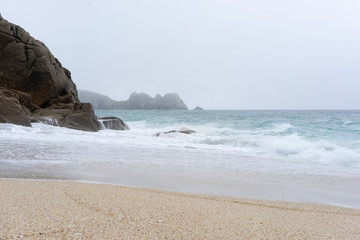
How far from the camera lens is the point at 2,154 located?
6496 mm

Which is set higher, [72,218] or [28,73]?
[28,73]

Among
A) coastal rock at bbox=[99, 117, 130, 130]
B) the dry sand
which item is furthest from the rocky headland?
the dry sand

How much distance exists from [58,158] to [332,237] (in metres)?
6.02

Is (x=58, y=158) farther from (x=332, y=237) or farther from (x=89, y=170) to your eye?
(x=332, y=237)

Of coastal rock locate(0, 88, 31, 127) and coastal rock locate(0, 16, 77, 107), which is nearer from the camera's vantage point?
coastal rock locate(0, 88, 31, 127)

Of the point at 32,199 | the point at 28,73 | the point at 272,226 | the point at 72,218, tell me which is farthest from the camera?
the point at 28,73

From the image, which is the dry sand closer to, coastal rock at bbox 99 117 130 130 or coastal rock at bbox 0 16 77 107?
coastal rock at bbox 99 117 130 130

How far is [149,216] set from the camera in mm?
2701

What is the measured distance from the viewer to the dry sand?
2.26m

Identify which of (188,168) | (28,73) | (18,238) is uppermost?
(28,73)

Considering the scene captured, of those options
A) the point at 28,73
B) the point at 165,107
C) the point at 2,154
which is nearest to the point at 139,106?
the point at 165,107

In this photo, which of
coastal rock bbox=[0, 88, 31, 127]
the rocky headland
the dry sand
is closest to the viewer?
the dry sand

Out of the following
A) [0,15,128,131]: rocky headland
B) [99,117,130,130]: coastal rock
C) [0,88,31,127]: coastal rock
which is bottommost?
[99,117,130,130]: coastal rock

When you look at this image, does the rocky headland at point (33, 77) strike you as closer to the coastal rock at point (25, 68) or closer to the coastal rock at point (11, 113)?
the coastal rock at point (25, 68)
